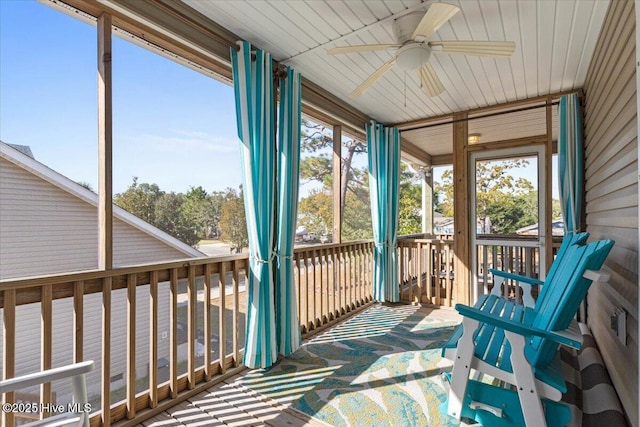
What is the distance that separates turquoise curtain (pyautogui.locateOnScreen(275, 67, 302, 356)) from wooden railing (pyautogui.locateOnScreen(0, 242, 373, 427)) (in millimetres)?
316

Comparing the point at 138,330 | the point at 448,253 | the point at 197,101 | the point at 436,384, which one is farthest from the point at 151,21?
the point at 448,253

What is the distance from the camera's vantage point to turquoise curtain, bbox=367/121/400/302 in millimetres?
4164

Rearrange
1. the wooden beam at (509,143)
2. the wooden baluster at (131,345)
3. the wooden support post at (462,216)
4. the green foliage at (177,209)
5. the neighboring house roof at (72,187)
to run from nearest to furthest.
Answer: the neighboring house roof at (72,187), the wooden baluster at (131,345), the green foliage at (177,209), the wooden beam at (509,143), the wooden support post at (462,216)

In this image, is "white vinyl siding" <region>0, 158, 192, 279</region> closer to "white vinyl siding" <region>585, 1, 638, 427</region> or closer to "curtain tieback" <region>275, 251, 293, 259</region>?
"curtain tieback" <region>275, 251, 293, 259</region>

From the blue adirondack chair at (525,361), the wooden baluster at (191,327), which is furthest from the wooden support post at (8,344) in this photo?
the blue adirondack chair at (525,361)

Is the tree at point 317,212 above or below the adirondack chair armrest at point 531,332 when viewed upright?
above

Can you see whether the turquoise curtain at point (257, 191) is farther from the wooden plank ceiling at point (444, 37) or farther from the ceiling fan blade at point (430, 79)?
the ceiling fan blade at point (430, 79)

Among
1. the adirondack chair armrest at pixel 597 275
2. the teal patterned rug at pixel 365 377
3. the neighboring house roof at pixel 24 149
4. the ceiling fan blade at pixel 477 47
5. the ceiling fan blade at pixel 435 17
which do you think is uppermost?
the ceiling fan blade at pixel 435 17

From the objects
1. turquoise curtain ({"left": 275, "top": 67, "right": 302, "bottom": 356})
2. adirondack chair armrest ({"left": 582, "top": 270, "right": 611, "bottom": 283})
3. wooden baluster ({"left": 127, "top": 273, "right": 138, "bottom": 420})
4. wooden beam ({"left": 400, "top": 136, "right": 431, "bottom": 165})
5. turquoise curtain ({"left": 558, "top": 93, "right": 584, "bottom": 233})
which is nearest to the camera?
adirondack chair armrest ({"left": 582, "top": 270, "right": 611, "bottom": 283})

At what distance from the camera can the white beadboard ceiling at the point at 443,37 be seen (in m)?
2.12

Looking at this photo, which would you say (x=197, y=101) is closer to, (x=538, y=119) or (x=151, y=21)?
(x=151, y=21)

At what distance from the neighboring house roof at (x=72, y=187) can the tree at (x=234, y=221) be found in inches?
10.7

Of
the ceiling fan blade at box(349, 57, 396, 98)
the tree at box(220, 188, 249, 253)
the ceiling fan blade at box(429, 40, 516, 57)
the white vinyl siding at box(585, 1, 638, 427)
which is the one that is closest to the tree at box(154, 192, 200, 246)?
the tree at box(220, 188, 249, 253)

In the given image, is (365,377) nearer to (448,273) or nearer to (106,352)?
(106,352)
